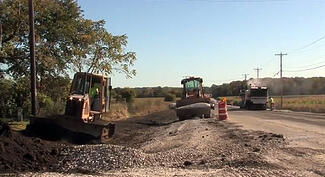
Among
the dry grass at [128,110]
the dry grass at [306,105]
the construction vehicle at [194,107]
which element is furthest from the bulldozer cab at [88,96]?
the dry grass at [306,105]

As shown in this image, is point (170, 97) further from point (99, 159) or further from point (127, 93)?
point (99, 159)

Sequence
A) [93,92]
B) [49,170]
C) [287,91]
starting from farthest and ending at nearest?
[287,91]
[93,92]
[49,170]

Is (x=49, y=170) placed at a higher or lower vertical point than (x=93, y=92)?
lower

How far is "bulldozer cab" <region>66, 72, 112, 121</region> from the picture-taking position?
19688 millimetres

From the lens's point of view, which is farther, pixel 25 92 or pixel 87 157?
pixel 25 92

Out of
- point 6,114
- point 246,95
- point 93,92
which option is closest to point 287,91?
point 246,95

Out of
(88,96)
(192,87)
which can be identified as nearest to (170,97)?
(192,87)

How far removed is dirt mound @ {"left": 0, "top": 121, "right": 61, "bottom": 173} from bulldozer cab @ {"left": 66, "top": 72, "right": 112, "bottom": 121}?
4.69 meters

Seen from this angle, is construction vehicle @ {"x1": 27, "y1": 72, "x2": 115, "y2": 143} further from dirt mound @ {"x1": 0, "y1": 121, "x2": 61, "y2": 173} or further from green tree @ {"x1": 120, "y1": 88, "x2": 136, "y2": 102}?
green tree @ {"x1": 120, "y1": 88, "x2": 136, "y2": 102}

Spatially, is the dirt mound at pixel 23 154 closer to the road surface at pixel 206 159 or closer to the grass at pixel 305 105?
the road surface at pixel 206 159

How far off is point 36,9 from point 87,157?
68.1 feet

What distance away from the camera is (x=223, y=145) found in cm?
1457

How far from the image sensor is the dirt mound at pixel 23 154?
11.9 meters

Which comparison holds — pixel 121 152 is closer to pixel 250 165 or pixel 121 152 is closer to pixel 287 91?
pixel 250 165
